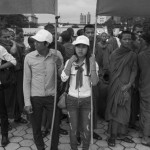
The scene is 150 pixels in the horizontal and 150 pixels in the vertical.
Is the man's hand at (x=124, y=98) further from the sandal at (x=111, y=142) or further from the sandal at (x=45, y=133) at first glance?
the sandal at (x=45, y=133)

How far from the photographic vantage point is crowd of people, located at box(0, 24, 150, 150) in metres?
2.91

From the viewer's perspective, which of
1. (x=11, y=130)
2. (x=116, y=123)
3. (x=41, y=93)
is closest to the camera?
(x=41, y=93)

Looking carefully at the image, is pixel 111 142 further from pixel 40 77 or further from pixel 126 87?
pixel 40 77

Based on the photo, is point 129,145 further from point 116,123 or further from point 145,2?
point 145,2

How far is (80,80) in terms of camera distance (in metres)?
2.89

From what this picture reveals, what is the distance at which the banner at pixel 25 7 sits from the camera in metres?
2.90

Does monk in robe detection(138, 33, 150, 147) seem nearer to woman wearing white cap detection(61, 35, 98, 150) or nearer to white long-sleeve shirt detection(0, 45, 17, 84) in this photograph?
woman wearing white cap detection(61, 35, 98, 150)

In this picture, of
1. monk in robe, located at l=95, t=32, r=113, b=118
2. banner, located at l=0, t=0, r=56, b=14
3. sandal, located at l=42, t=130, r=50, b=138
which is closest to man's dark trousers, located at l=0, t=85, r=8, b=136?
sandal, located at l=42, t=130, r=50, b=138

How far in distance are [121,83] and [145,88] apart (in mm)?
438

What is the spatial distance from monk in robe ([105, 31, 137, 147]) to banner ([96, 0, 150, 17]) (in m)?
0.50

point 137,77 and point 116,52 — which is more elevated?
point 116,52

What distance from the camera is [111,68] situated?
361cm

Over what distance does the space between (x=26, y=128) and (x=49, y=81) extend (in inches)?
67.8

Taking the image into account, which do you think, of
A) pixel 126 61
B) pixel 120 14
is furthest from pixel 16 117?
pixel 120 14
